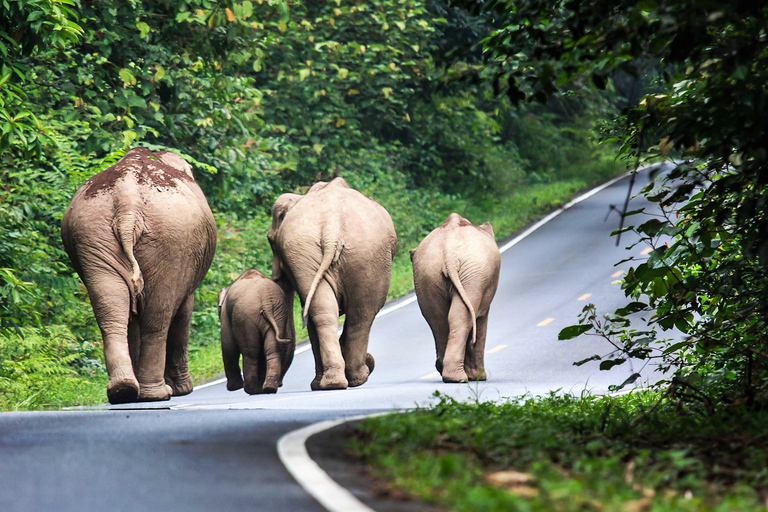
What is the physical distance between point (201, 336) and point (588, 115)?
985 inches

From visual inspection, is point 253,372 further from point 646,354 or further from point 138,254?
point 646,354

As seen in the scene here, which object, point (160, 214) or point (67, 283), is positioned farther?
point (67, 283)

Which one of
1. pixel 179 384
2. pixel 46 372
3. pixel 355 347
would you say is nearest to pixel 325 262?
pixel 355 347

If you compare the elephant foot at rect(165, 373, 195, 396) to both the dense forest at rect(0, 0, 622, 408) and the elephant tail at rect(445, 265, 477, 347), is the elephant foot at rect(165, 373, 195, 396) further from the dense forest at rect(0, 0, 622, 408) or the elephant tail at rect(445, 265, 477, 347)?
the elephant tail at rect(445, 265, 477, 347)

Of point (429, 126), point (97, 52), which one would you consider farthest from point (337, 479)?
point (429, 126)

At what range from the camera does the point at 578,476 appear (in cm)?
475

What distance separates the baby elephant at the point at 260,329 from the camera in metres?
12.7

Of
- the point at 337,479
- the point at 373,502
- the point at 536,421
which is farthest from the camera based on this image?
the point at 536,421

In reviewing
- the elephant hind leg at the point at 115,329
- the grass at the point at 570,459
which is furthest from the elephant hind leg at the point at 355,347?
the grass at the point at 570,459

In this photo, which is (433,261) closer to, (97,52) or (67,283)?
(67,283)

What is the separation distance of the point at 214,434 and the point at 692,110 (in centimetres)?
385

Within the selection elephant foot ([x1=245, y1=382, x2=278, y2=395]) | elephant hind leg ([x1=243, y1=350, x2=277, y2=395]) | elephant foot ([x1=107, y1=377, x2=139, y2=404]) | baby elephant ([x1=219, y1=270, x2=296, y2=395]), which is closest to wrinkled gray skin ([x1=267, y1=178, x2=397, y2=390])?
baby elephant ([x1=219, y1=270, x2=296, y2=395])

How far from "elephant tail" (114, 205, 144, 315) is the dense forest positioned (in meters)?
1.67

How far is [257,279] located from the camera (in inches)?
509
